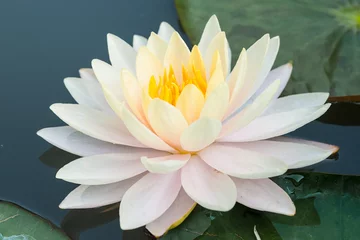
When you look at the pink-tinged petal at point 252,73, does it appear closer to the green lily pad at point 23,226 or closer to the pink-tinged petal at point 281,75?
the pink-tinged petal at point 281,75

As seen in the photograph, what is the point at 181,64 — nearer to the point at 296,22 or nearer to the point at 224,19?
the point at 224,19

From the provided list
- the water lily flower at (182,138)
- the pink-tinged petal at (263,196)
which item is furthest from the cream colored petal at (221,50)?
the pink-tinged petal at (263,196)

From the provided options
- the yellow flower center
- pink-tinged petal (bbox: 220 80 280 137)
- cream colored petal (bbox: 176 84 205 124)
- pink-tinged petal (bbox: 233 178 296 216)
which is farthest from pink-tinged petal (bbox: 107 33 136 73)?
pink-tinged petal (bbox: 233 178 296 216)

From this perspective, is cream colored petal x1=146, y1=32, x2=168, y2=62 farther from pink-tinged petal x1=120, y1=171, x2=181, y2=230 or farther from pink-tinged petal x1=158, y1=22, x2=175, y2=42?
pink-tinged petal x1=120, y1=171, x2=181, y2=230

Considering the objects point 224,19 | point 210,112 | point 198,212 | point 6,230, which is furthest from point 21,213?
point 224,19

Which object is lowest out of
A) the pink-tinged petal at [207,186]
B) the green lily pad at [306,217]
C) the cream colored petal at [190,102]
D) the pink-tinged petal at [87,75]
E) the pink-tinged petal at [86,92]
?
the green lily pad at [306,217]

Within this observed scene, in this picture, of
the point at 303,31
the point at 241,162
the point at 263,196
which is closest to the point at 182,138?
the point at 241,162

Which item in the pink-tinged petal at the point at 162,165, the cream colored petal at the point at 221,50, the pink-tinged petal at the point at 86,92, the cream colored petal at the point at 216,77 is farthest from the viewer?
the pink-tinged petal at the point at 86,92
